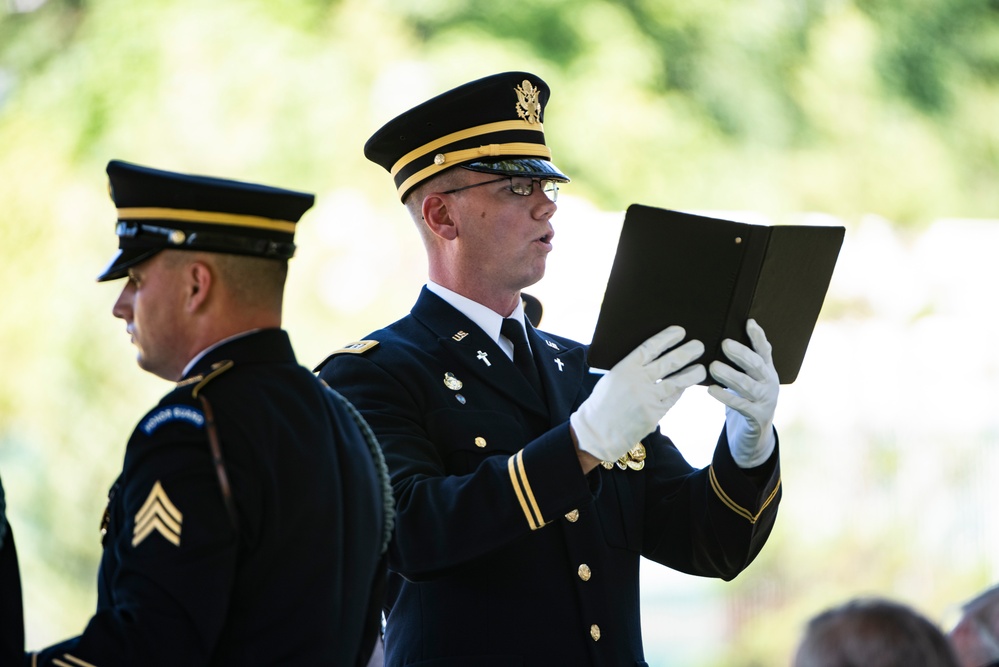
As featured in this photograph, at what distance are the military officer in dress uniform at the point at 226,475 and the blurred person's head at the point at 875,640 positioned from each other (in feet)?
2.14

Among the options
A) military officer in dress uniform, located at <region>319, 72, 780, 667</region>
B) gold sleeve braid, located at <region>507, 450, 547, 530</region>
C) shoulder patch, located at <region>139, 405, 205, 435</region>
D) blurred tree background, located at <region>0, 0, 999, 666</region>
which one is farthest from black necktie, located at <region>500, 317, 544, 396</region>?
blurred tree background, located at <region>0, 0, 999, 666</region>

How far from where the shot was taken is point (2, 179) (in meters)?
9.31

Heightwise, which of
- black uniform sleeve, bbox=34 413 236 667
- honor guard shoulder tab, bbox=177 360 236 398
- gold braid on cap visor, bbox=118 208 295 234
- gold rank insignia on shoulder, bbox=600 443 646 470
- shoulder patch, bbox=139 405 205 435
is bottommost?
black uniform sleeve, bbox=34 413 236 667

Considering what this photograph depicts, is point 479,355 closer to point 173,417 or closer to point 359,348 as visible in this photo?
point 359,348

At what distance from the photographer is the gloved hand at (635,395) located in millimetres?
2273

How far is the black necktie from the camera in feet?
8.91

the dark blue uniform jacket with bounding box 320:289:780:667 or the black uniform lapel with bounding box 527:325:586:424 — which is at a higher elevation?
the black uniform lapel with bounding box 527:325:586:424

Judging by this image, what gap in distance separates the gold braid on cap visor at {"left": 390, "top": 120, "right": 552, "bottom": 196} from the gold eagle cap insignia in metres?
0.02

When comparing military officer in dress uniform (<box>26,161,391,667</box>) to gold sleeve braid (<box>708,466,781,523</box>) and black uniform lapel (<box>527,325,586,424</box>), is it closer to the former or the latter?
black uniform lapel (<box>527,325,586,424</box>)

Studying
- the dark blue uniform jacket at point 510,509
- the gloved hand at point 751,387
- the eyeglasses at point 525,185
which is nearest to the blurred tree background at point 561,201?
the eyeglasses at point 525,185

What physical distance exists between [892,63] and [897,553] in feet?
12.8

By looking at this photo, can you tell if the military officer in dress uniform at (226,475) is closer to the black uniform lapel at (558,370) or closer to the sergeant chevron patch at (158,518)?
the sergeant chevron patch at (158,518)

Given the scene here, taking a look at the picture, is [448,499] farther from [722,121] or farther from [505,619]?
[722,121]

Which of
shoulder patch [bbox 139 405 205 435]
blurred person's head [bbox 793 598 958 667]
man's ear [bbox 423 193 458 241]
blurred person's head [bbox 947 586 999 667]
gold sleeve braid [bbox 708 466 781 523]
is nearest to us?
blurred person's head [bbox 793 598 958 667]
